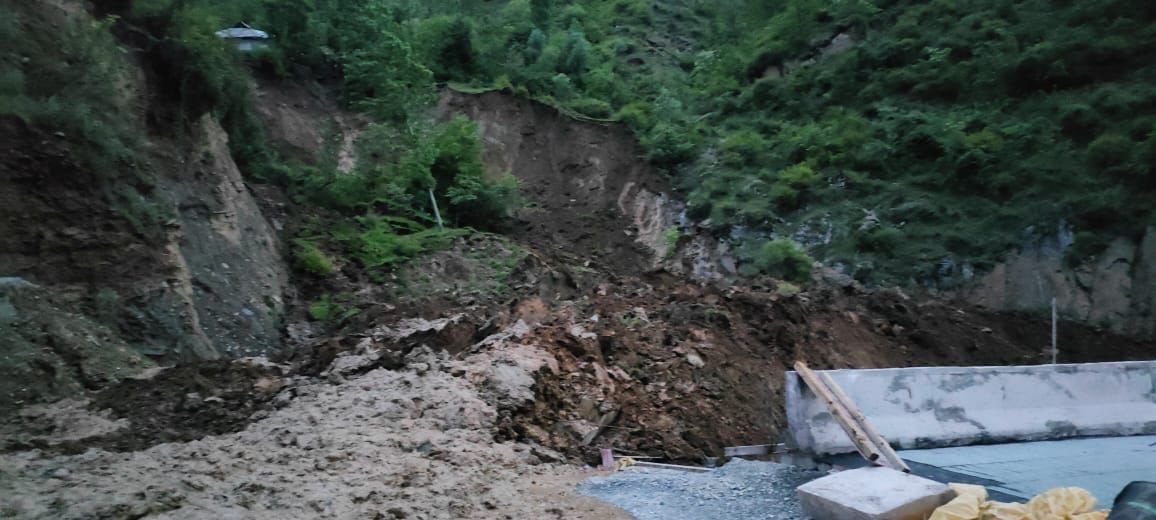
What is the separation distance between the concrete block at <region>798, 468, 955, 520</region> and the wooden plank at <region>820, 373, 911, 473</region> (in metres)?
0.40

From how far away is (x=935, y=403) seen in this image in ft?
24.7

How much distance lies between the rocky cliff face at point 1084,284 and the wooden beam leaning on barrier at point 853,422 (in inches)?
422

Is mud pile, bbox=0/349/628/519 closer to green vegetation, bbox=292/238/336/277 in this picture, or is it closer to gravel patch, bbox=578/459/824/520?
gravel patch, bbox=578/459/824/520

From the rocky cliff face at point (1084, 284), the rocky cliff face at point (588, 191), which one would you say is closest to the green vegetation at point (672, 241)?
the rocky cliff face at point (588, 191)

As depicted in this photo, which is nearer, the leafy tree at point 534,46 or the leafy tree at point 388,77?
the leafy tree at point 388,77

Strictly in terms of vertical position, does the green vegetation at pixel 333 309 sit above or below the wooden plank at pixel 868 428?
above

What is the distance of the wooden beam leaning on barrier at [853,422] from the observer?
5855 millimetres

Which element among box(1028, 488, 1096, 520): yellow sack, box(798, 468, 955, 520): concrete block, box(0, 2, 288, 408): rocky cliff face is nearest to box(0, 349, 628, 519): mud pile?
box(798, 468, 955, 520): concrete block

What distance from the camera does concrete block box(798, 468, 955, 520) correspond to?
186 inches

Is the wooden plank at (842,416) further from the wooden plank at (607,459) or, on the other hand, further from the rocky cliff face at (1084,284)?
the rocky cliff face at (1084,284)

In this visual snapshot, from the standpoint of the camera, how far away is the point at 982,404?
7746 mm

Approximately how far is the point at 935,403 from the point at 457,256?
11.4 meters

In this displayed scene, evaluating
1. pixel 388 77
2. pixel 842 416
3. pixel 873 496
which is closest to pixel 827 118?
pixel 388 77

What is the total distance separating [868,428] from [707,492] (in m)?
1.48
